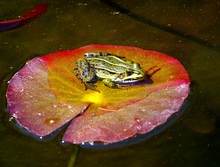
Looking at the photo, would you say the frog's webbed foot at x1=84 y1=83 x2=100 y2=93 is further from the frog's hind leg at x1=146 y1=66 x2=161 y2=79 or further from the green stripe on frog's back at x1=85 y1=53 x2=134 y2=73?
the frog's hind leg at x1=146 y1=66 x2=161 y2=79

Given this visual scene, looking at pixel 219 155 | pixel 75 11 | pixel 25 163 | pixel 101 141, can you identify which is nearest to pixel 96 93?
pixel 101 141

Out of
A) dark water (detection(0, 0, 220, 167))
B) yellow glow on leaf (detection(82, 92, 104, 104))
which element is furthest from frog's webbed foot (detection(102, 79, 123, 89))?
dark water (detection(0, 0, 220, 167))

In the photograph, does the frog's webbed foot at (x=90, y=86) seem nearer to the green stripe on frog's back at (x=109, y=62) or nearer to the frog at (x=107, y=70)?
the frog at (x=107, y=70)

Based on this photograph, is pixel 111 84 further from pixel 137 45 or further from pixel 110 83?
pixel 137 45

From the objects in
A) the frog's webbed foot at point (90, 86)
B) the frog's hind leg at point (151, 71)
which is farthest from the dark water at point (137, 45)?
the frog's webbed foot at point (90, 86)

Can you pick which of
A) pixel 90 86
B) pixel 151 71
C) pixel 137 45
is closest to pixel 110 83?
pixel 90 86

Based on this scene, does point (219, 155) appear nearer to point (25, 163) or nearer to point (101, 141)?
point (101, 141)

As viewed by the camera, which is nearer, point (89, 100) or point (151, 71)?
point (89, 100)
